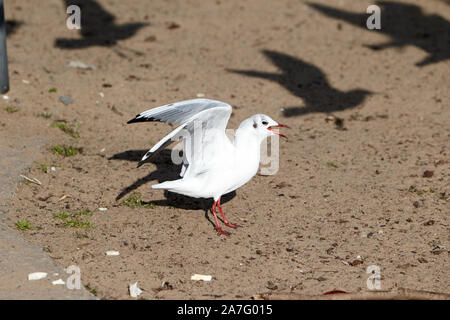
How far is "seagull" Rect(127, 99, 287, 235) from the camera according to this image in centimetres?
553

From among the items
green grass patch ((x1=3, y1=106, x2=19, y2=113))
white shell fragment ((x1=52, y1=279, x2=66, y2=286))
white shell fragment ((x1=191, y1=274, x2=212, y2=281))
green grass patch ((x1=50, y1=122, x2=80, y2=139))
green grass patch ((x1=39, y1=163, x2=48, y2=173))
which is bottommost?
white shell fragment ((x1=191, y1=274, x2=212, y2=281))

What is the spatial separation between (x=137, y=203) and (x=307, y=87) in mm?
3756

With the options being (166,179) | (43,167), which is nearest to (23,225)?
(43,167)

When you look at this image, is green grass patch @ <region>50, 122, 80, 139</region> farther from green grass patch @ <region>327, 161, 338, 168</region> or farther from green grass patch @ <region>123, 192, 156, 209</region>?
green grass patch @ <region>327, 161, 338, 168</region>

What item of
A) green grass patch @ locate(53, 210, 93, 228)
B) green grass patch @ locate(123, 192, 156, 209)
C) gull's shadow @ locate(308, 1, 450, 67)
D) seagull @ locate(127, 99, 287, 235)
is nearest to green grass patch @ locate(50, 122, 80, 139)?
green grass patch @ locate(123, 192, 156, 209)

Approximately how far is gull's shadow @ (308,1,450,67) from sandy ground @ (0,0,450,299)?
39 millimetres

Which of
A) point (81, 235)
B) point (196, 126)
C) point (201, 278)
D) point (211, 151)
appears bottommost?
point (201, 278)

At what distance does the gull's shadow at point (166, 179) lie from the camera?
249 inches

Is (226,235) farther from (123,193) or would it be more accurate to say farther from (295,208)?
(123,193)

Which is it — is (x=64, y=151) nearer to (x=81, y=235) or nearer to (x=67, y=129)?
(x=67, y=129)

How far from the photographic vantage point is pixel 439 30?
10.6m

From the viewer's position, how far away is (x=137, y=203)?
6227 millimetres
